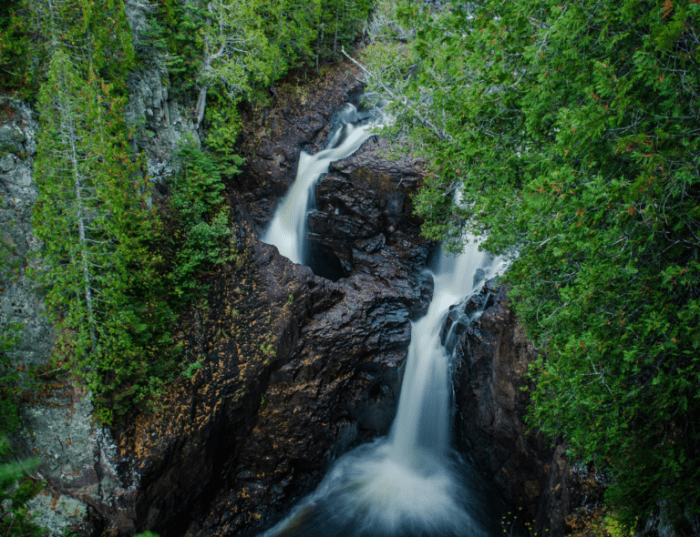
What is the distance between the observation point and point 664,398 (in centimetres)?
320

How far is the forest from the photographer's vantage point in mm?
3096

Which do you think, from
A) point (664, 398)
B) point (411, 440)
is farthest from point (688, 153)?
point (411, 440)

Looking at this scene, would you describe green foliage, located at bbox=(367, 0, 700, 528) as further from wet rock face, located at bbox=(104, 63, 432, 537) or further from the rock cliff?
wet rock face, located at bbox=(104, 63, 432, 537)

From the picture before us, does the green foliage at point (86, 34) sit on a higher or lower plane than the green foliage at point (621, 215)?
higher

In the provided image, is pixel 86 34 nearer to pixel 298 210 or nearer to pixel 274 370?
pixel 298 210

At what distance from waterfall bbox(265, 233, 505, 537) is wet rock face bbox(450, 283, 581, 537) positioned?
2.02 ft

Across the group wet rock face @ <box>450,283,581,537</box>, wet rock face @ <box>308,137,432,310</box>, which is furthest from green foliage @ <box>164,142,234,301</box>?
wet rock face @ <box>450,283,581,537</box>

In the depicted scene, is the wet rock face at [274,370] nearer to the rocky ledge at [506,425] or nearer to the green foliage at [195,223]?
the green foliage at [195,223]

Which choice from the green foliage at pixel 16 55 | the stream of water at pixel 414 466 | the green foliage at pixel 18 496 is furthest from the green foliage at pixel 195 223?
the green foliage at pixel 18 496

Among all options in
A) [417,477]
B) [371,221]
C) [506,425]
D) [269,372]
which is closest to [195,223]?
[269,372]

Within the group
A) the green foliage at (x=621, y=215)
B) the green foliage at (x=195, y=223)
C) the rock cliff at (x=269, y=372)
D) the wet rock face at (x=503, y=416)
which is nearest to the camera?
the green foliage at (x=621, y=215)

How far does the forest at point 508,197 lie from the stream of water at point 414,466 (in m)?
2.93

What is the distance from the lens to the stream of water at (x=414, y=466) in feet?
28.4

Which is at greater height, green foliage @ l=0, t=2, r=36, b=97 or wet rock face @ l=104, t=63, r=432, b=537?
green foliage @ l=0, t=2, r=36, b=97
